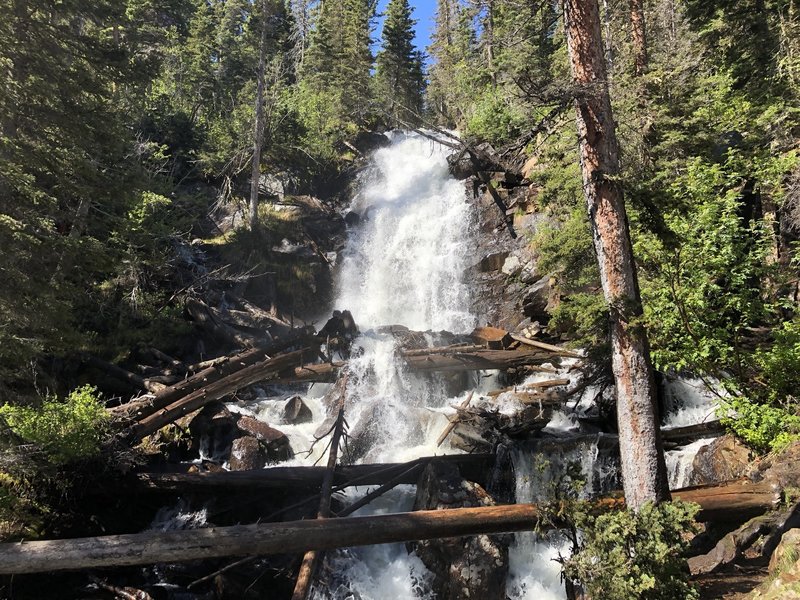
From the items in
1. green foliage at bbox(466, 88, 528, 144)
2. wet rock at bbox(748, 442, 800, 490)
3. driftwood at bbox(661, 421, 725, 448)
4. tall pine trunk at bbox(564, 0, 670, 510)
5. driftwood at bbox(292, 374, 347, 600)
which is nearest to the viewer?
tall pine trunk at bbox(564, 0, 670, 510)

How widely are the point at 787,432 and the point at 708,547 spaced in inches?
100

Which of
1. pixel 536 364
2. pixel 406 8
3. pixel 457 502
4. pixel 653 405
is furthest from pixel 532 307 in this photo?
pixel 406 8

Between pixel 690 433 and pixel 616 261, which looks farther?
pixel 690 433

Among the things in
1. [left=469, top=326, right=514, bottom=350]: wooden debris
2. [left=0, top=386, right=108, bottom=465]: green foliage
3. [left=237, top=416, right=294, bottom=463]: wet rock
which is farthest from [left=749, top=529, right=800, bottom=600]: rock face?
[left=0, top=386, right=108, bottom=465]: green foliage

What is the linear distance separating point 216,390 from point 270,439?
216 cm

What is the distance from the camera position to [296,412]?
14789 mm

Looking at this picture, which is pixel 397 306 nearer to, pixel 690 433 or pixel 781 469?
pixel 690 433

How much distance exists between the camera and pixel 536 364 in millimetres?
14781

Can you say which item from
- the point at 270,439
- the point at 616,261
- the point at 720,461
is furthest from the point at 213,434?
the point at 720,461

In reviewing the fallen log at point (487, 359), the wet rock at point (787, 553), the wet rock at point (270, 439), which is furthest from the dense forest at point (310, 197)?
the wet rock at point (270, 439)

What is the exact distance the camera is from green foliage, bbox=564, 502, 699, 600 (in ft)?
16.9

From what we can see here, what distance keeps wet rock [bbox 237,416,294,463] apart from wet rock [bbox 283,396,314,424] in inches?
53.6

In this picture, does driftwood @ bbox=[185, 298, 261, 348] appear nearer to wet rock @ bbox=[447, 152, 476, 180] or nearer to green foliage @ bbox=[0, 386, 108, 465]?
green foliage @ bbox=[0, 386, 108, 465]

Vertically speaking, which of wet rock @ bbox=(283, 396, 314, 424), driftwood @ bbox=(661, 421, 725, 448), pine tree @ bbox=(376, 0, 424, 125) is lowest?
driftwood @ bbox=(661, 421, 725, 448)
